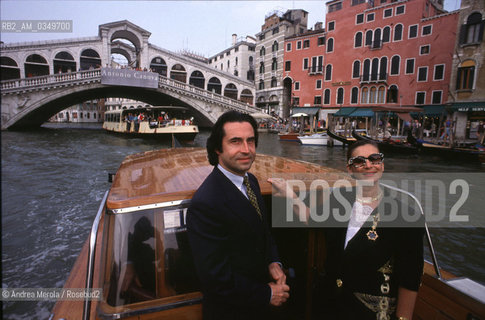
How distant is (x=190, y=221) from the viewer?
4.15ft

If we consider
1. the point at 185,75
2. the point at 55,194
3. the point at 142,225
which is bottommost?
the point at 55,194

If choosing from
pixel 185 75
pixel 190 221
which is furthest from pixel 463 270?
pixel 185 75

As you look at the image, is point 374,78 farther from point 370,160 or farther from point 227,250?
point 227,250

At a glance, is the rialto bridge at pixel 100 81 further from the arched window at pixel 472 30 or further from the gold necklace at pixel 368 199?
the gold necklace at pixel 368 199

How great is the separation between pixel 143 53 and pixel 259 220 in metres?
30.9

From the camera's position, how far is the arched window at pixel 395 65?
2253 centimetres

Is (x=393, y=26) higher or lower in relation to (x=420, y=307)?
higher

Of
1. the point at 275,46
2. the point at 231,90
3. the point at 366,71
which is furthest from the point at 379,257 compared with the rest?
the point at 231,90

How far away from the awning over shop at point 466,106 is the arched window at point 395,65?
20.5 feet

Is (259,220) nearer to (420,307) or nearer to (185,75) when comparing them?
(420,307)

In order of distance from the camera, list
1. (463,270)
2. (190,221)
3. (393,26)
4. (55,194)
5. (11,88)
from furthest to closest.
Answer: (393,26)
(11,88)
(55,194)
(463,270)
(190,221)

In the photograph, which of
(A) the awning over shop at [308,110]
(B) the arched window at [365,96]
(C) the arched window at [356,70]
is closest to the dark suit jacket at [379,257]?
(B) the arched window at [365,96]

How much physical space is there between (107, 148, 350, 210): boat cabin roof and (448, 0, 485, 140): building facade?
60.4 feet

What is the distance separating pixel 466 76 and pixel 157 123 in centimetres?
1924
